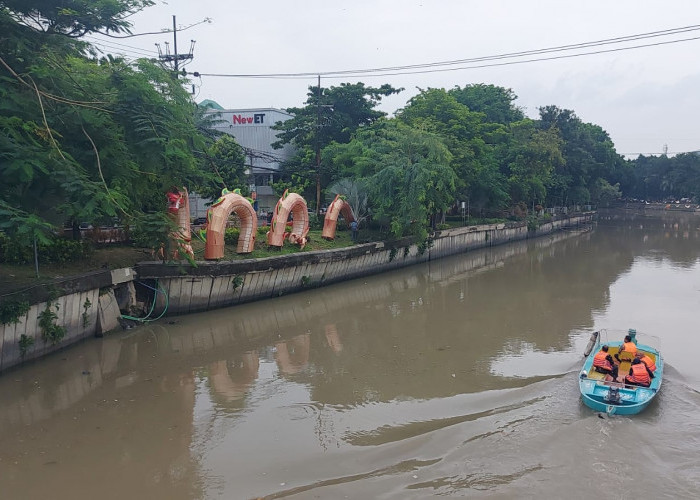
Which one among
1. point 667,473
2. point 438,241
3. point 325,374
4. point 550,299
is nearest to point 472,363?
point 325,374

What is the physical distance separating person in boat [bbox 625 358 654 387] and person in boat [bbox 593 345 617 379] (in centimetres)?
27

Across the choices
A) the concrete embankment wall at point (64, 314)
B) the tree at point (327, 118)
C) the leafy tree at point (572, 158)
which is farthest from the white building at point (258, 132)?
the leafy tree at point (572, 158)

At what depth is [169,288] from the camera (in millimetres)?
16781

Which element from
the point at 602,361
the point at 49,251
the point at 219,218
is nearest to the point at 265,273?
the point at 219,218

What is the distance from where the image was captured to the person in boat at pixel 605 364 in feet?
34.7

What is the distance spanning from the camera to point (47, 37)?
1299 centimetres

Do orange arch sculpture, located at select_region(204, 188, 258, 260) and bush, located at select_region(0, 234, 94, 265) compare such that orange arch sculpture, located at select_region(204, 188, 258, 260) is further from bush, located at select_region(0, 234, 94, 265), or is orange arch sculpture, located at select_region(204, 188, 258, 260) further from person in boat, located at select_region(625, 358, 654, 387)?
person in boat, located at select_region(625, 358, 654, 387)

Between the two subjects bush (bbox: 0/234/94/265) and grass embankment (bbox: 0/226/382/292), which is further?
bush (bbox: 0/234/94/265)

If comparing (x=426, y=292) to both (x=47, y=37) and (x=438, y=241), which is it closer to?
(x=438, y=241)

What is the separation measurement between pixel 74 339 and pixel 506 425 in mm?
11011

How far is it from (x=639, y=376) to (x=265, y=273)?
12.6m

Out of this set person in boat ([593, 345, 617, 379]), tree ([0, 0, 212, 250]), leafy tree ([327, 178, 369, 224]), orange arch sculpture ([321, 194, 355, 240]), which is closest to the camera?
person in boat ([593, 345, 617, 379])

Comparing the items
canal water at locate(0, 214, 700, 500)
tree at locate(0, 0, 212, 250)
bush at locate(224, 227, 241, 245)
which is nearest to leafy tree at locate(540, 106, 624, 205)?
canal water at locate(0, 214, 700, 500)

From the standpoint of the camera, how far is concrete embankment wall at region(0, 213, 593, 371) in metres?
12.6
